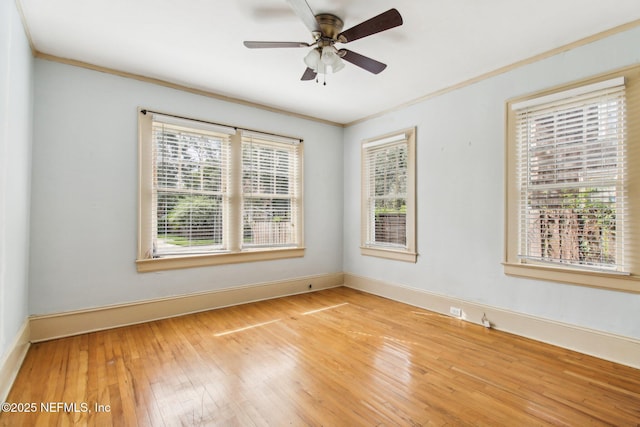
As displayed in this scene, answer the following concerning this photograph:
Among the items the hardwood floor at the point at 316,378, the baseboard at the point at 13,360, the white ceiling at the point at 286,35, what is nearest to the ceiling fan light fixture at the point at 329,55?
the white ceiling at the point at 286,35

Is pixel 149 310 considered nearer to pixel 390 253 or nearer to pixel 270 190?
pixel 270 190

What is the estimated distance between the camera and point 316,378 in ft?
7.26

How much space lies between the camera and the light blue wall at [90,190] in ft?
9.42

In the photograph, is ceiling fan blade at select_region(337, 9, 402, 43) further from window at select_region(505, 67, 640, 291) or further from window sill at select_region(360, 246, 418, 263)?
window sill at select_region(360, 246, 418, 263)

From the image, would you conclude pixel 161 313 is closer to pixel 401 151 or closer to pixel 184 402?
pixel 184 402

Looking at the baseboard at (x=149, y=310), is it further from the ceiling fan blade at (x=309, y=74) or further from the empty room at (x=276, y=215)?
→ the ceiling fan blade at (x=309, y=74)

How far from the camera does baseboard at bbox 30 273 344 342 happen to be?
2.88 metres

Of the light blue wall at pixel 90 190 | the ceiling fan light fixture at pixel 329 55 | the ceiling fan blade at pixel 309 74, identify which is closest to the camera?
the ceiling fan light fixture at pixel 329 55

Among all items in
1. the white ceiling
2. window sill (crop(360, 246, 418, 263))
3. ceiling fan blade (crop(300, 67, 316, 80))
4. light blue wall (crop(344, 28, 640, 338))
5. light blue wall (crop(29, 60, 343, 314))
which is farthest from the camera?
window sill (crop(360, 246, 418, 263))

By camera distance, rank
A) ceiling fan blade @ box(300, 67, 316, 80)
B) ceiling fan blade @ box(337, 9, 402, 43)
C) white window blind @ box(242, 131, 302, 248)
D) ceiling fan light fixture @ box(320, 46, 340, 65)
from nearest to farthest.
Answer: ceiling fan blade @ box(337, 9, 402, 43) → ceiling fan light fixture @ box(320, 46, 340, 65) → ceiling fan blade @ box(300, 67, 316, 80) → white window blind @ box(242, 131, 302, 248)

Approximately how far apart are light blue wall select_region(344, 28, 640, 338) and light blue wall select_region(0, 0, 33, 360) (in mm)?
3952

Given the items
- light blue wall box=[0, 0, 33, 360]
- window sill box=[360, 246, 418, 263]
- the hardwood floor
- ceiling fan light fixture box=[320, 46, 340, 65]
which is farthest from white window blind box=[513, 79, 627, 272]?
light blue wall box=[0, 0, 33, 360]

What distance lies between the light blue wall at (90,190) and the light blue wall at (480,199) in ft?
9.13

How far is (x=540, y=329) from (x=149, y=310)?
13.4ft
